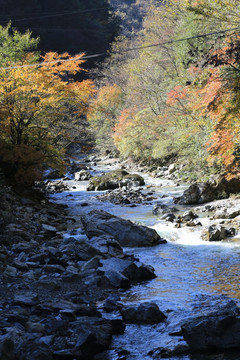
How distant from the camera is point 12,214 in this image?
34.5ft

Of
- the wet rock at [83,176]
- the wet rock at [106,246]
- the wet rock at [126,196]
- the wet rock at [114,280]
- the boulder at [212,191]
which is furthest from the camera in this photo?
the wet rock at [83,176]

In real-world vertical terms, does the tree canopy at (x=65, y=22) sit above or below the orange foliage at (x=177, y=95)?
above

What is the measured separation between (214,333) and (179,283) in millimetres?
2562

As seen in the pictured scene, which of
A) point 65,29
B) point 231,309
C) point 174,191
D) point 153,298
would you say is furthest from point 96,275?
point 65,29

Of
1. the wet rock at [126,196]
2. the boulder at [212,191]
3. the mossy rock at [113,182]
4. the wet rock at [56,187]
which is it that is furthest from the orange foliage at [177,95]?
the wet rock at [56,187]

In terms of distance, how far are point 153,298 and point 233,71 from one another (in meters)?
7.97

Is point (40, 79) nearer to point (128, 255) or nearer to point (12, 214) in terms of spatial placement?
point (12, 214)

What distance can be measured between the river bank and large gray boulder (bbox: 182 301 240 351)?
0.12 m

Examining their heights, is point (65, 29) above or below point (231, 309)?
above

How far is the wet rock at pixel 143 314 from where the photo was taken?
514 centimetres

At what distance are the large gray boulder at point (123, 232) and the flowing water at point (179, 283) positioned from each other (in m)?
0.32

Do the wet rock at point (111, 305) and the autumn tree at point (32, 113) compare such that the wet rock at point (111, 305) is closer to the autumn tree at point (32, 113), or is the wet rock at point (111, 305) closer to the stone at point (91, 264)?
the stone at point (91, 264)

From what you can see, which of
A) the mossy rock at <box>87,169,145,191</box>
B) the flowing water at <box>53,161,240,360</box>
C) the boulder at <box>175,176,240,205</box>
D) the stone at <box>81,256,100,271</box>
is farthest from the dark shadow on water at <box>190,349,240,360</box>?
the mossy rock at <box>87,169,145,191</box>

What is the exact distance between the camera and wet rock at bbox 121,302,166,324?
5141 millimetres
